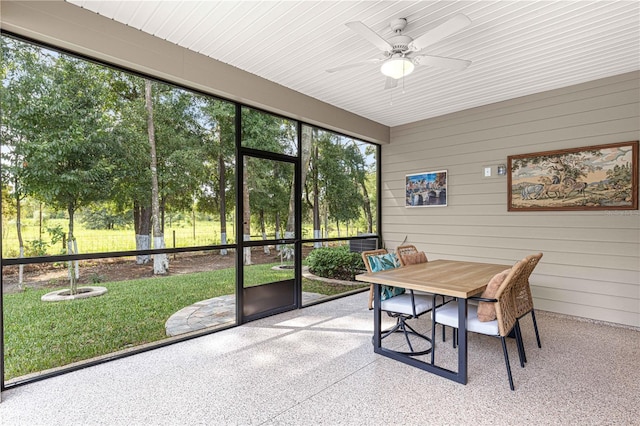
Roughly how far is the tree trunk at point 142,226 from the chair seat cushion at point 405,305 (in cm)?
248

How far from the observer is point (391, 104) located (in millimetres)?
4699

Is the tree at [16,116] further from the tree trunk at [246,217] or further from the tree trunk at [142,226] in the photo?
the tree trunk at [246,217]

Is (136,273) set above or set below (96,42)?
below

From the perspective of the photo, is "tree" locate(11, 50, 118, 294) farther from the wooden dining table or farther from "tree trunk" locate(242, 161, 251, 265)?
the wooden dining table

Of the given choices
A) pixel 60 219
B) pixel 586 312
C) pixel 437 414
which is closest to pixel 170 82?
pixel 60 219

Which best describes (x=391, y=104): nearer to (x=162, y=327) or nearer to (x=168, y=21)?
(x=168, y=21)

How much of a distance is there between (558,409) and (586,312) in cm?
243

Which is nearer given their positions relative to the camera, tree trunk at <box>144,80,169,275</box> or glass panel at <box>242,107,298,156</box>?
tree trunk at <box>144,80,169,275</box>

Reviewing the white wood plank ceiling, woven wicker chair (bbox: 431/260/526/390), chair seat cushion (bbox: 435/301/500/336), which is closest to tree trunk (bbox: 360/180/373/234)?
the white wood plank ceiling

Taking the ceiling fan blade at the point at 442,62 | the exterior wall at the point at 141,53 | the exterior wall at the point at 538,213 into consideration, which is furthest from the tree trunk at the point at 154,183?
the exterior wall at the point at 538,213

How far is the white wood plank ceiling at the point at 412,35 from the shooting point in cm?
254

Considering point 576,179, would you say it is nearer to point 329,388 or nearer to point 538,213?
point 538,213

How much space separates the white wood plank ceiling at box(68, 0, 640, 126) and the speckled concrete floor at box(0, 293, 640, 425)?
277 centimetres

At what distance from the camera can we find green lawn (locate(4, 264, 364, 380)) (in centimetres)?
289
